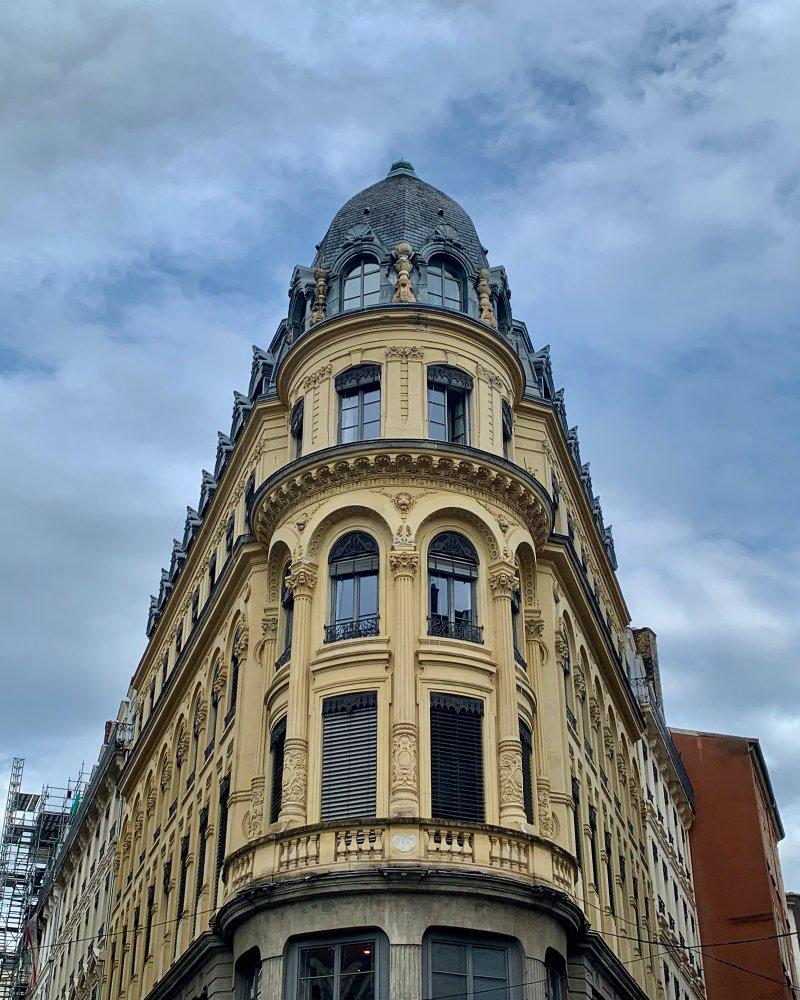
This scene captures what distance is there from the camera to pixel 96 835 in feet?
232

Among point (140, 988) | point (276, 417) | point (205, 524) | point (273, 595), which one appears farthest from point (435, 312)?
point (140, 988)

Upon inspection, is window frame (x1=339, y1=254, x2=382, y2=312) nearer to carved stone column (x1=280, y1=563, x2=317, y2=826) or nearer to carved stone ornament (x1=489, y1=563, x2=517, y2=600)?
carved stone column (x1=280, y1=563, x2=317, y2=826)

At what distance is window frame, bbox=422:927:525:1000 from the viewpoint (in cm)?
2959

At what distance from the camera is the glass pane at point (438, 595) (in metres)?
35.4

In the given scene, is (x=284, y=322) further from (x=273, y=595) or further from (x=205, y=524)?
(x=273, y=595)

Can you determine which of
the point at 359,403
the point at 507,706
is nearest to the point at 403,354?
the point at 359,403

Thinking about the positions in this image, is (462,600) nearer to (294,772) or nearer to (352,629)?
(352,629)

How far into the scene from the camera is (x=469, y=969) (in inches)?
1176

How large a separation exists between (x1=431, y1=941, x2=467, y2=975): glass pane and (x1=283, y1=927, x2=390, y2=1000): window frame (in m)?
1.24

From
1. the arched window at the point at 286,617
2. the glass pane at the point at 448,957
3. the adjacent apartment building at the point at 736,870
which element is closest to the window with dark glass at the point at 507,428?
the arched window at the point at 286,617

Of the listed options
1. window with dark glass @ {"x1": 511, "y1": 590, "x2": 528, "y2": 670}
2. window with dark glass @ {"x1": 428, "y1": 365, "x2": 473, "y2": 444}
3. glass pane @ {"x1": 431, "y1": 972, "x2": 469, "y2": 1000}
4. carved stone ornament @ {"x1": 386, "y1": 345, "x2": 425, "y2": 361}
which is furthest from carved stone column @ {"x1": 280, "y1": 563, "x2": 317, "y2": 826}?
carved stone ornament @ {"x1": 386, "y1": 345, "x2": 425, "y2": 361}

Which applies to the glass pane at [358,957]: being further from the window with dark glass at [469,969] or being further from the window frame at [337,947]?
the window with dark glass at [469,969]

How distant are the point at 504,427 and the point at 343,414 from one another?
5633 millimetres

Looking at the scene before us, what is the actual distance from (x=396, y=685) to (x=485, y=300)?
48.8ft
